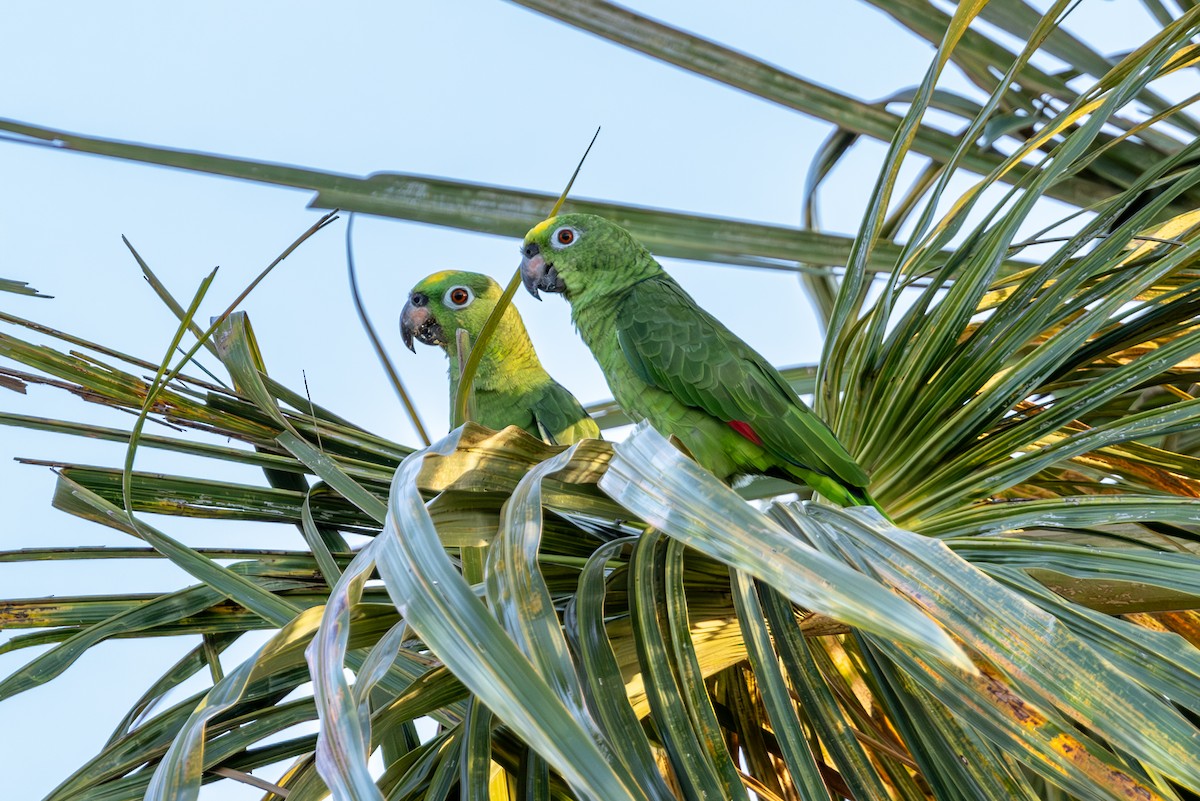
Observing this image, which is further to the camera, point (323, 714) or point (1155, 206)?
point (1155, 206)

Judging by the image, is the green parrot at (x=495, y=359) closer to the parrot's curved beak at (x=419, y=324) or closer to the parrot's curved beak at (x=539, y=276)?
the parrot's curved beak at (x=419, y=324)

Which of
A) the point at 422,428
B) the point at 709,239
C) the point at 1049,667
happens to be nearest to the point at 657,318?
the point at 709,239

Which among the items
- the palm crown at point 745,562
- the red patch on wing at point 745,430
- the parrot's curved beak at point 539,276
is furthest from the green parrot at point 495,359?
the palm crown at point 745,562

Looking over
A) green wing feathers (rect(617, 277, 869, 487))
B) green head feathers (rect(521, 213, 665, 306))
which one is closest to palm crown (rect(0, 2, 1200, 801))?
green wing feathers (rect(617, 277, 869, 487))

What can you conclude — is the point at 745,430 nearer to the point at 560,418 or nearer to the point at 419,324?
the point at 560,418

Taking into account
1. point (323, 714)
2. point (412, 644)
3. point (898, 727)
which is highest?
point (412, 644)

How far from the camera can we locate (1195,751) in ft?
2.42

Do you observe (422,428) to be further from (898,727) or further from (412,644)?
(898,727)

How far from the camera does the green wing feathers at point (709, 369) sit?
218 cm

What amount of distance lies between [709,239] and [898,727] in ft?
3.87

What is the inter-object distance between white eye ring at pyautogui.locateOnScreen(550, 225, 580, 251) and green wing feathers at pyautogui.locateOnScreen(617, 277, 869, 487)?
241 mm

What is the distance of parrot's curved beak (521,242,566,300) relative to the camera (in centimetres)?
291

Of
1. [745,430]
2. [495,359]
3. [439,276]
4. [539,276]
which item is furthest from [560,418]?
[745,430]

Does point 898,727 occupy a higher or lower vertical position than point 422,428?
lower
